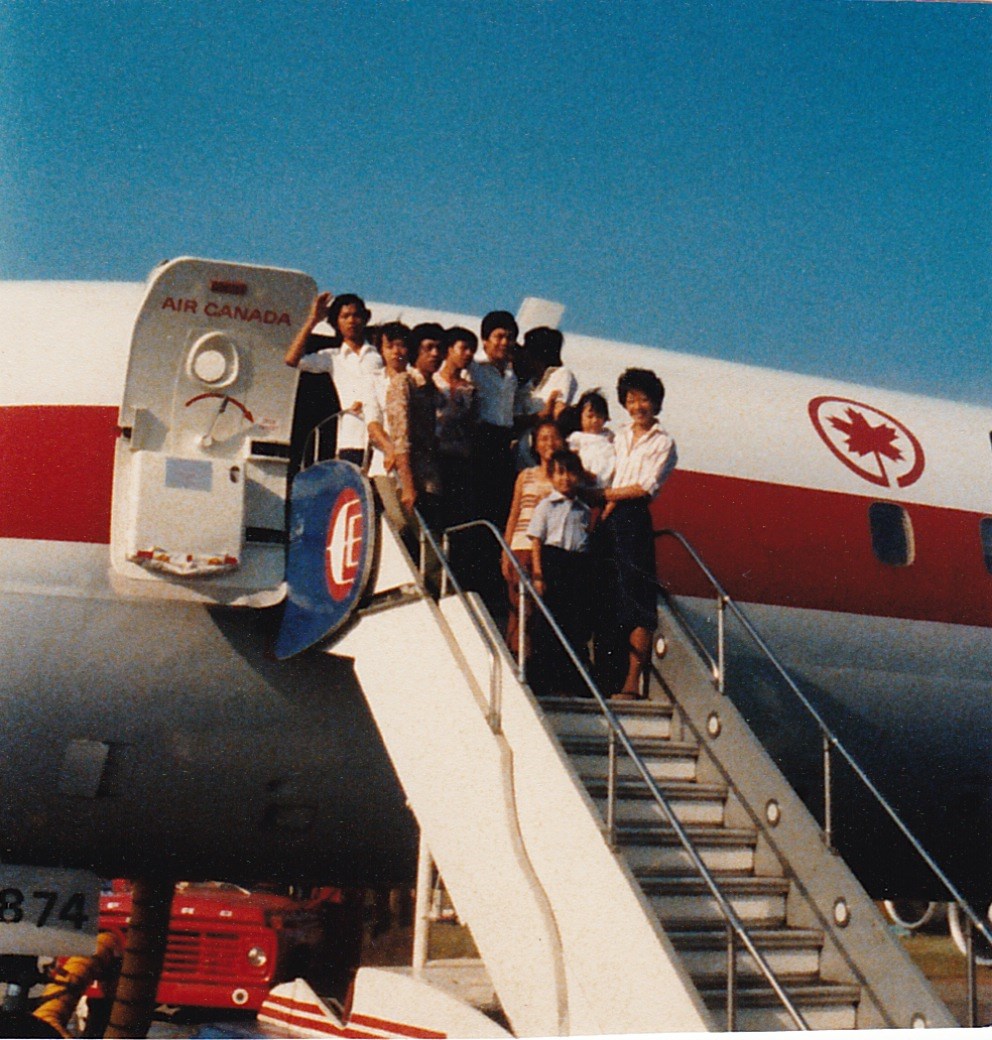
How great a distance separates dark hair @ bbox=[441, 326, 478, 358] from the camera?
6.36 m

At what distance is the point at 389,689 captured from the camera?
5.68 m

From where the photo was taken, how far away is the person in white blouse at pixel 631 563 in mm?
6004

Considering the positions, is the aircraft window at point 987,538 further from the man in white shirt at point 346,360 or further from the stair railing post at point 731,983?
the stair railing post at point 731,983

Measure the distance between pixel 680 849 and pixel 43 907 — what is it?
3107mm

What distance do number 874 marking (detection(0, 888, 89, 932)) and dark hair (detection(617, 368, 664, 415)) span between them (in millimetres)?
3568

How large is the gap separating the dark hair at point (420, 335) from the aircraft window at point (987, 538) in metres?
3.65

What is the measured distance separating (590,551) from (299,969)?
21.8 feet

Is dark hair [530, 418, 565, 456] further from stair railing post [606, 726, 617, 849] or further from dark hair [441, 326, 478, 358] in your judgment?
stair railing post [606, 726, 617, 849]

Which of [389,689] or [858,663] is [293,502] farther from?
[858,663]

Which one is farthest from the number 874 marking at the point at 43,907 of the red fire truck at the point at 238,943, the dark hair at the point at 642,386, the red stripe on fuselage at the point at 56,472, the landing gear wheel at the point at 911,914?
the landing gear wheel at the point at 911,914

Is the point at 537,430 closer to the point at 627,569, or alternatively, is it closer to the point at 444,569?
the point at 627,569

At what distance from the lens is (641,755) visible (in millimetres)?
5574

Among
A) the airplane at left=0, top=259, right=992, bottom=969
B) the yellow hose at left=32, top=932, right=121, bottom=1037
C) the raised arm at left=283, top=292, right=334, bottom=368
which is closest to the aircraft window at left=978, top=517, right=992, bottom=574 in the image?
the airplane at left=0, top=259, right=992, bottom=969

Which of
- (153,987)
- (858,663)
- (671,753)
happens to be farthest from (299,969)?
(671,753)
